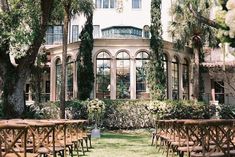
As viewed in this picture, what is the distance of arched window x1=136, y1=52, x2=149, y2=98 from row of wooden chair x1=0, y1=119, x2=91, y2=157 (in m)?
16.5

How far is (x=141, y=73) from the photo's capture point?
29.3 metres

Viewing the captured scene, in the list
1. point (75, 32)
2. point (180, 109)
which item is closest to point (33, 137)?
point (180, 109)

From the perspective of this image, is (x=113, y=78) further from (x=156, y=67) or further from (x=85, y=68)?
(x=156, y=67)

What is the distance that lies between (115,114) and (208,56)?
13.5m

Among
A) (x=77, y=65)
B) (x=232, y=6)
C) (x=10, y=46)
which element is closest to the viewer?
(x=232, y=6)

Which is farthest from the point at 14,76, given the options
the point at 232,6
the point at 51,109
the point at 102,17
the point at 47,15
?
the point at 102,17

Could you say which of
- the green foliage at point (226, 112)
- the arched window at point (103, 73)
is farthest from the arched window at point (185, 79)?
the arched window at point (103, 73)

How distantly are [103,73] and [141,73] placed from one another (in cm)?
257

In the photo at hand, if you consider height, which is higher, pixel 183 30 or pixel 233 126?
pixel 183 30

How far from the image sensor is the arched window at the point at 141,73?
96.3 feet

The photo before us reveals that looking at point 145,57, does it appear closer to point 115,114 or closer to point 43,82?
point 115,114

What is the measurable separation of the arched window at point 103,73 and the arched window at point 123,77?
69cm

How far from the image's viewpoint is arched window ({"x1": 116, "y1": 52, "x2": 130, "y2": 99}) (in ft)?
96.1

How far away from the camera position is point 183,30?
29703mm
